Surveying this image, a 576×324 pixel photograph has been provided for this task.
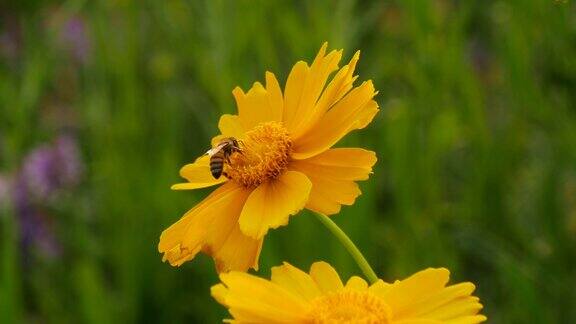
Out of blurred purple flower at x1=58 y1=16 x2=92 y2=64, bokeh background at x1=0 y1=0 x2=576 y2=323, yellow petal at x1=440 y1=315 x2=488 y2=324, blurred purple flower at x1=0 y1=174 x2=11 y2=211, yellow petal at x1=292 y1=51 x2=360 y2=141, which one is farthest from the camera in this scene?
blurred purple flower at x1=58 y1=16 x2=92 y2=64

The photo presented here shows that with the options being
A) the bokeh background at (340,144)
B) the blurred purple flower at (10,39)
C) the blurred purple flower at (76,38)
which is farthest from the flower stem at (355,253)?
the blurred purple flower at (10,39)

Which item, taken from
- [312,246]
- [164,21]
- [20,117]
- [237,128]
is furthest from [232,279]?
[164,21]

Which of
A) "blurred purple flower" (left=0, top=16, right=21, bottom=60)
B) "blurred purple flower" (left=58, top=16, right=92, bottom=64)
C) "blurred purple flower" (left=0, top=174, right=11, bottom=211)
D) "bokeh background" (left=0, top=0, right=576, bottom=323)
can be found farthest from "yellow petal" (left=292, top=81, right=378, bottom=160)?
"blurred purple flower" (left=0, top=16, right=21, bottom=60)

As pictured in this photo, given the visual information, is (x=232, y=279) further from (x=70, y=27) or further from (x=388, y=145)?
(x=70, y=27)

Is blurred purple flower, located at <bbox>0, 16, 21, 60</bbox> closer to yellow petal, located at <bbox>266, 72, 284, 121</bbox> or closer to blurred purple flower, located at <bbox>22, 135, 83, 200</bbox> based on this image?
blurred purple flower, located at <bbox>22, 135, 83, 200</bbox>

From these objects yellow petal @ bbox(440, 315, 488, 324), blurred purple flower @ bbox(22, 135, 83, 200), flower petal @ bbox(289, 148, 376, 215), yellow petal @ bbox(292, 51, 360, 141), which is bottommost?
yellow petal @ bbox(440, 315, 488, 324)

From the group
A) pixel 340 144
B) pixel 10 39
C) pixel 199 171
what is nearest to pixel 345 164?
pixel 199 171

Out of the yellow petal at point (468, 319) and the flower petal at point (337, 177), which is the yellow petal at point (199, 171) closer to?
the flower petal at point (337, 177)
